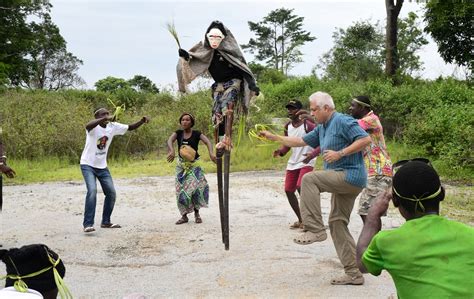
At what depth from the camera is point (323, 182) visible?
4.77m

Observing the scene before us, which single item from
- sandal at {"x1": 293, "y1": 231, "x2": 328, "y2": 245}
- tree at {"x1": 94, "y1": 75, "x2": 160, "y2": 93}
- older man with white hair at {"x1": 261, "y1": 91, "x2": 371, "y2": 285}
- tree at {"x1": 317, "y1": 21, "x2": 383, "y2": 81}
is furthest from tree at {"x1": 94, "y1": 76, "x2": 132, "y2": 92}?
sandal at {"x1": 293, "y1": 231, "x2": 328, "y2": 245}

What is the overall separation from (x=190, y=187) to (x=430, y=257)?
5.98 metres

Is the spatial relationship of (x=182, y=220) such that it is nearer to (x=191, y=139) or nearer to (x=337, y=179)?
(x=191, y=139)

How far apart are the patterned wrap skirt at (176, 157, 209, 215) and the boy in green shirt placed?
18.4ft

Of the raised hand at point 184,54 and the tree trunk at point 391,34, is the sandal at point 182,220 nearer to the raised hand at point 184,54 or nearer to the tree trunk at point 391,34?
the raised hand at point 184,54

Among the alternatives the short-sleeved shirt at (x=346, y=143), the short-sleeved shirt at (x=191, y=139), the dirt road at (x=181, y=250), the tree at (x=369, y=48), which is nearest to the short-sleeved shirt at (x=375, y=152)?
the short-sleeved shirt at (x=346, y=143)

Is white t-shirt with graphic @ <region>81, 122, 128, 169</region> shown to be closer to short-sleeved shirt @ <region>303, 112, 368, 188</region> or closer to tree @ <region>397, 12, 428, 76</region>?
short-sleeved shirt @ <region>303, 112, 368, 188</region>

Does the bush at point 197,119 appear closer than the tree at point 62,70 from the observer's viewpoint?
Yes

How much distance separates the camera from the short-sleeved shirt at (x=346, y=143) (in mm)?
4824

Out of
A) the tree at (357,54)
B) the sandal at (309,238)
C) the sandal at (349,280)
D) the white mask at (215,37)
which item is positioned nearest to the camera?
the sandal at (309,238)

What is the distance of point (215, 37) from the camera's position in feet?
17.8

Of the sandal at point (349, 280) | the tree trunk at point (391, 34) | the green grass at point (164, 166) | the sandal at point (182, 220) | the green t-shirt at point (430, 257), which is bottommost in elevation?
A: the sandal at point (349, 280)

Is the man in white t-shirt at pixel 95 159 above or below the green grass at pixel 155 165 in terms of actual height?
above

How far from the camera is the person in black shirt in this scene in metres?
8.09
